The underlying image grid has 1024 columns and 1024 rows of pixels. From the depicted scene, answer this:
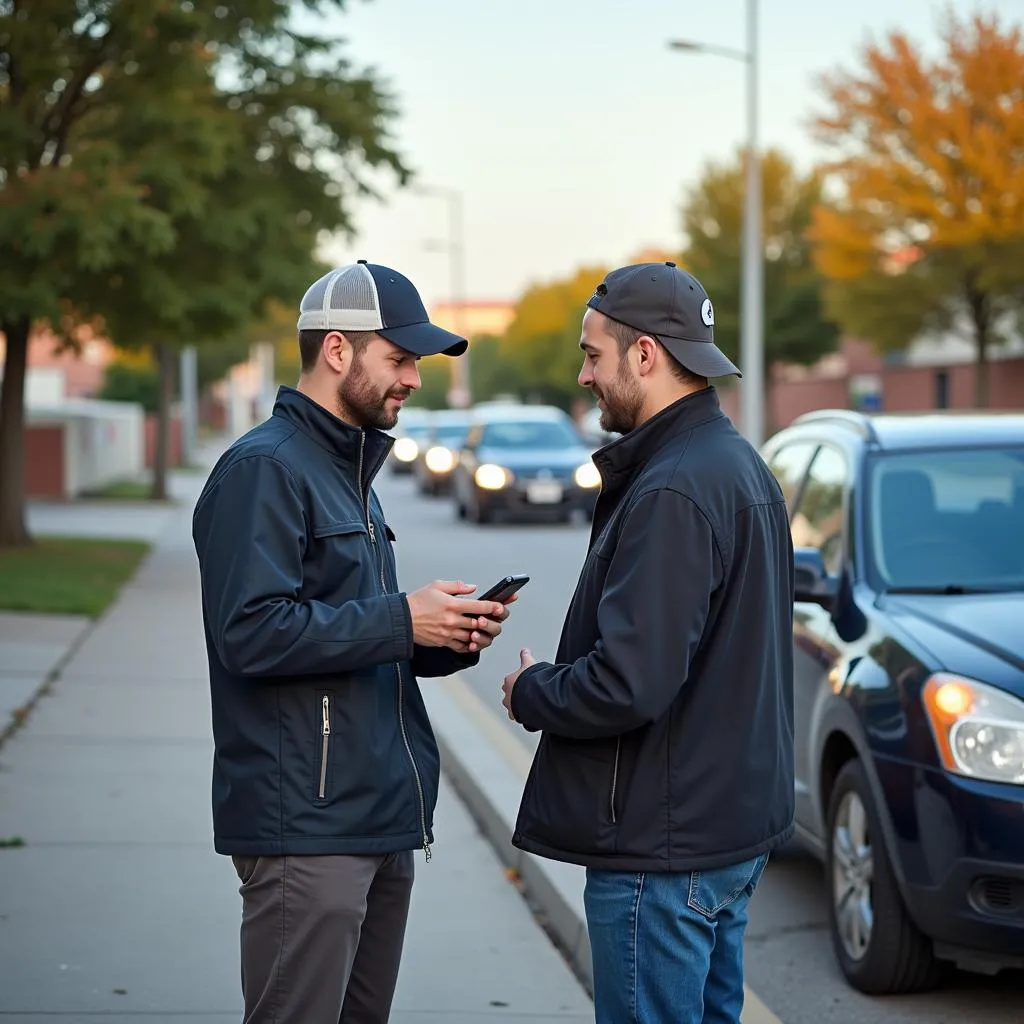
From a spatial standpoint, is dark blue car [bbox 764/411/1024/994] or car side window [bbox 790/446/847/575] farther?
car side window [bbox 790/446/847/575]

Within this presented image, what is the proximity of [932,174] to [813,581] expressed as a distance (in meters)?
33.5

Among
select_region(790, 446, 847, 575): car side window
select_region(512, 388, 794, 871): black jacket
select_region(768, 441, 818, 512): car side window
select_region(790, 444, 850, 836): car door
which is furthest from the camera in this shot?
select_region(768, 441, 818, 512): car side window

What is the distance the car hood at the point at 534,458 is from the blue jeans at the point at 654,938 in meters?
22.1

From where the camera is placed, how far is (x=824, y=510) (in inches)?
252

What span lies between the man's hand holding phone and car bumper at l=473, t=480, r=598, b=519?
2166 centimetres

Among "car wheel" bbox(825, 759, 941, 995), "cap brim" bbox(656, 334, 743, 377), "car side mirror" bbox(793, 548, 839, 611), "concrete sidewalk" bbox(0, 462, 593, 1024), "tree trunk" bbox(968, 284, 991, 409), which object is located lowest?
"concrete sidewalk" bbox(0, 462, 593, 1024)

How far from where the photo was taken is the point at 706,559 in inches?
119

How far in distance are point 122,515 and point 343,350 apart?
23984mm

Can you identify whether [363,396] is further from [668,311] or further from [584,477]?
[584,477]

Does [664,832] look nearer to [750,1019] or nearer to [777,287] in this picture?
[750,1019]

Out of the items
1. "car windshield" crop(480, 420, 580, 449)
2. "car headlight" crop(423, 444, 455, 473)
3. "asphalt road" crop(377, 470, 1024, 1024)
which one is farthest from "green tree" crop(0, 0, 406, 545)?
"car headlight" crop(423, 444, 455, 473)

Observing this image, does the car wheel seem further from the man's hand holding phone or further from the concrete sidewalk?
the man's hand holding phone

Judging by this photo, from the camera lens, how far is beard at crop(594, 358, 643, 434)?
10.6 feet

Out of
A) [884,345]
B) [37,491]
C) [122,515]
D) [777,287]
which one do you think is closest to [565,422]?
[122,515]
